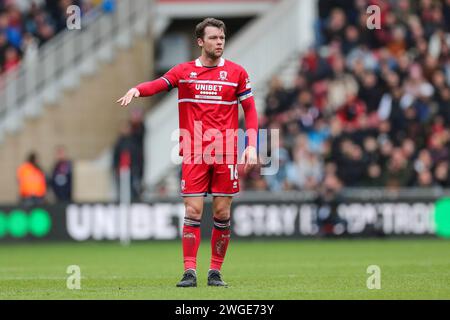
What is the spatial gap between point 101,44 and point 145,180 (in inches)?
166

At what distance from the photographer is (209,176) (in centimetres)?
1320

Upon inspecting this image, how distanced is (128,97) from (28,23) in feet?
65.9

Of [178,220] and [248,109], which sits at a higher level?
[248,109]

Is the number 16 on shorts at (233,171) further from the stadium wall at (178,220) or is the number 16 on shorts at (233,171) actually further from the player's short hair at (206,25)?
the stadium wall at (178,220)

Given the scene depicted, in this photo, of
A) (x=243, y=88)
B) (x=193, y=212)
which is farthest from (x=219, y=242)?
(x=243, y=88)

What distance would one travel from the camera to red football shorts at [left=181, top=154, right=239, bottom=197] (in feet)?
42.7

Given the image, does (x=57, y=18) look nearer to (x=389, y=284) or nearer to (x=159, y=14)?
(x=159, y=14)

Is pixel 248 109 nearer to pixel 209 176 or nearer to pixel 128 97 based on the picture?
pixel 209 176

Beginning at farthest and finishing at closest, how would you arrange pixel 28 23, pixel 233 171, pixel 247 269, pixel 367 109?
pixel 28 23 < pixel 367 109 < pixel 247 269 < pixel 233 171

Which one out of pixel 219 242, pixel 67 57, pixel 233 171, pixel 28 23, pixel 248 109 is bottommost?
pixel 219 242

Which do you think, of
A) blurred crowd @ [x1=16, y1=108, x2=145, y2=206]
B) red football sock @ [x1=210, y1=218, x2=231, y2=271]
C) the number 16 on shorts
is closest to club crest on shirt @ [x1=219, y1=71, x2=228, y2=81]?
the number 16 on shorts

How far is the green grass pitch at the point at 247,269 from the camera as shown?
39.8 ft

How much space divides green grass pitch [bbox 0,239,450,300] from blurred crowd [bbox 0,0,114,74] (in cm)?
690

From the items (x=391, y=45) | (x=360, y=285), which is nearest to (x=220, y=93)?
(x=360, y=285)
